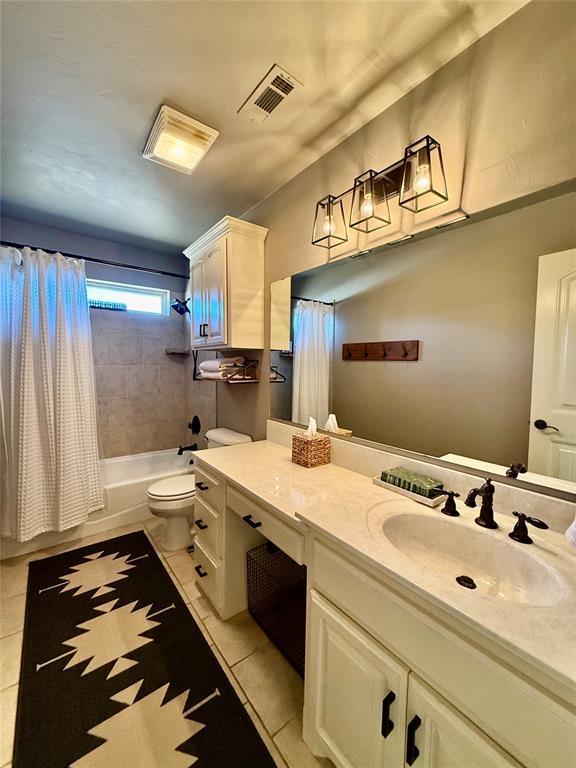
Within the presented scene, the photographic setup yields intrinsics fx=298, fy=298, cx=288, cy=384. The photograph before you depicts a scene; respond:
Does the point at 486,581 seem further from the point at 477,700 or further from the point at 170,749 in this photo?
the point at 170,749

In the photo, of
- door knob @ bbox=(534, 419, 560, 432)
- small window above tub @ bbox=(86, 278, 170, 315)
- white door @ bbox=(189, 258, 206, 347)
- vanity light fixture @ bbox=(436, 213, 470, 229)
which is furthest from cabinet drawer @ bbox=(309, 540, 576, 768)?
small window above tub @ bbox=(86, 278, 170, 315)

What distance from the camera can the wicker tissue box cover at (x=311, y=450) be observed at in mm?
1528

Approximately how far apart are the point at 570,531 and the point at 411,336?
84cm

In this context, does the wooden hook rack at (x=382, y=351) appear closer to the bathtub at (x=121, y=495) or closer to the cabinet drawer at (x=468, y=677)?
the cabinet drawer at (x=468, y=677)

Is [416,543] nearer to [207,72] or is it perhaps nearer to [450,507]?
[450,507]

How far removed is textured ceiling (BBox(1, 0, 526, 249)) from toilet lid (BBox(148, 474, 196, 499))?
2.07 metres

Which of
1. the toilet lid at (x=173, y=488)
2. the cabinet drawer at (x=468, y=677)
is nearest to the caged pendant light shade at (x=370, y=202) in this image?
the cabinet drawer at (x=468, y=677)

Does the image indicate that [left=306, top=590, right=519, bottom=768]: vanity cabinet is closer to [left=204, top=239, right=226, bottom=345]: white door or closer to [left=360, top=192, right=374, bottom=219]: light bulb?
[left=360, top=192, right=374, bottom=219]: light bulb

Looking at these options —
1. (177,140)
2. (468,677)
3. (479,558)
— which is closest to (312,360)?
(479,558)

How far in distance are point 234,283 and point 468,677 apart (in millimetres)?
1968

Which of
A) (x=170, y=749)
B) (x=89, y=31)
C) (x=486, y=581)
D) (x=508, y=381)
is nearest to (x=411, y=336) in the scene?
(x=508, y=381)

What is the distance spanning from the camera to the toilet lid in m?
2.12

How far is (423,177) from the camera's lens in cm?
109

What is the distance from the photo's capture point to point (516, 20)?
3.05 ft
